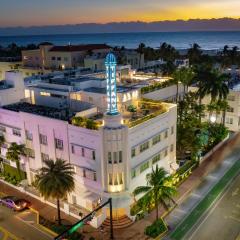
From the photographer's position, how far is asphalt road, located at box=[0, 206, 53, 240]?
40.1 metres

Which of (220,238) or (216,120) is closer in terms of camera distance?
(220,238)

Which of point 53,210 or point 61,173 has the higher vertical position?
point 61,173

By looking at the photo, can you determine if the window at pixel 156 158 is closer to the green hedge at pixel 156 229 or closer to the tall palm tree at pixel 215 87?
the green hedge at pixel 156 229

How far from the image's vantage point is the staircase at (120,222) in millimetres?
40906

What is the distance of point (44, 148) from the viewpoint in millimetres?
46750

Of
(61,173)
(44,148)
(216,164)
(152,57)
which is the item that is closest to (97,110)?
(44,148)

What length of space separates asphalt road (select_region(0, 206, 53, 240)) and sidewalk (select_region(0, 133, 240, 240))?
220cm

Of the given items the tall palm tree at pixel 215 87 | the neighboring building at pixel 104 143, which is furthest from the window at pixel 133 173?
the tall palm tree at pixel 215 87

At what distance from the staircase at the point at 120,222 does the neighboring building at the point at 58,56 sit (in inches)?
2778

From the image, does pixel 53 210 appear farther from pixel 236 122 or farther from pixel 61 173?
pixel 236 122

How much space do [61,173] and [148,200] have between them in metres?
11.4

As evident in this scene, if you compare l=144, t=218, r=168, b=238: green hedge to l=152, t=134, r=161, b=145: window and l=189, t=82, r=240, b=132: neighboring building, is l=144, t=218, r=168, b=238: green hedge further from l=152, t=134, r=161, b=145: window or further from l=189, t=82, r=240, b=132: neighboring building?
l=189, t=82, r=240, b=132: neighboring building

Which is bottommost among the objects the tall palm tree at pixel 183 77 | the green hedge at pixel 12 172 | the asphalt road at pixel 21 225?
Result: the asphalt road at pixel 21 225

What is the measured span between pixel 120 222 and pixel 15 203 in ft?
51.7
